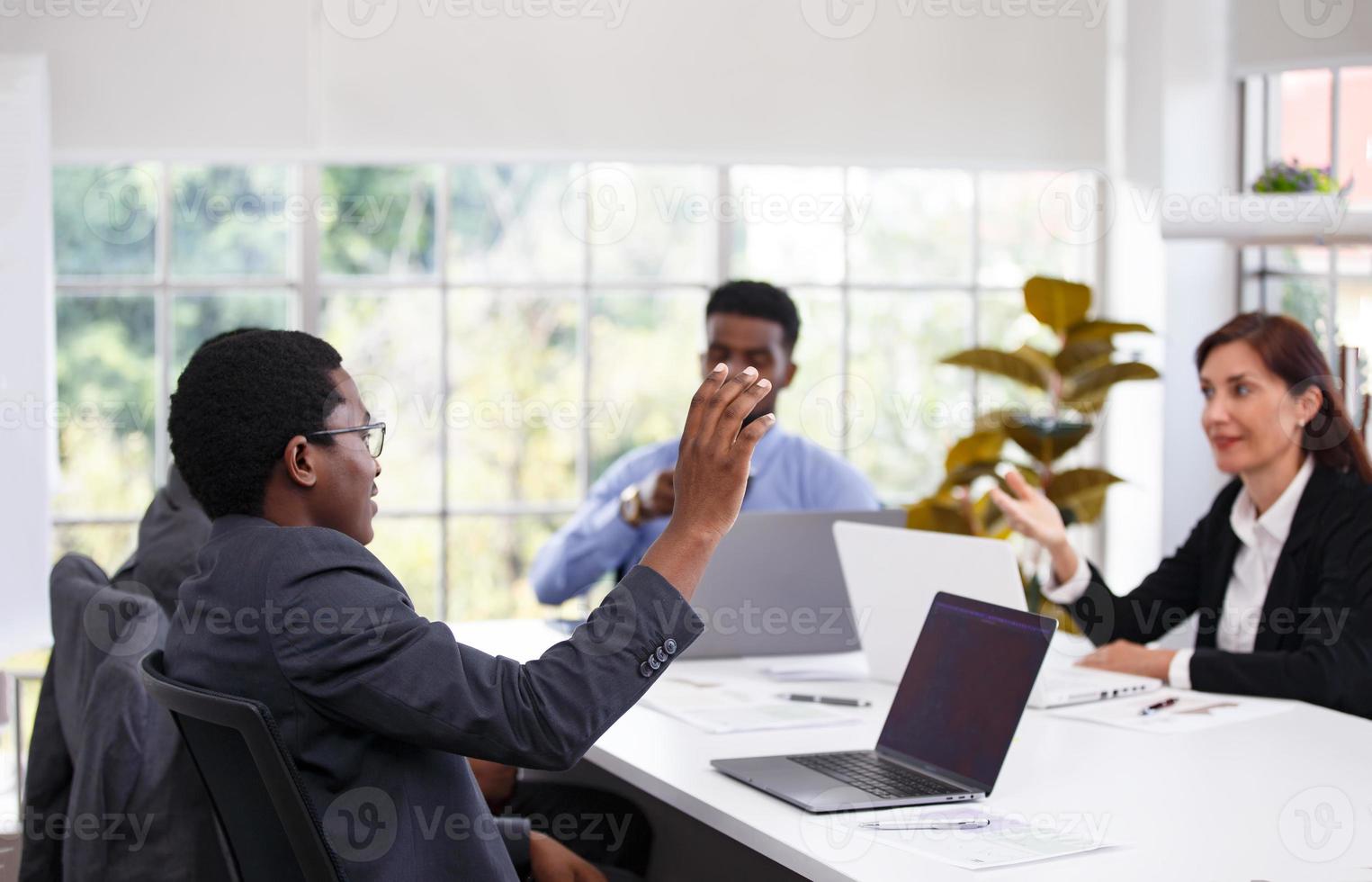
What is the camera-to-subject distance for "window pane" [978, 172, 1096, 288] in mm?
4902

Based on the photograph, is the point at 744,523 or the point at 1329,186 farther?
the point at 1329,186

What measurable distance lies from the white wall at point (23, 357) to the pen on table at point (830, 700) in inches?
93.5

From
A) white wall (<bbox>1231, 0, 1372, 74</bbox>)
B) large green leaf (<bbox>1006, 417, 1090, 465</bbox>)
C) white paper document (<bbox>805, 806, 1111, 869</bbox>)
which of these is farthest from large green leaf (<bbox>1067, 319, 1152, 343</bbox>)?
white paper document (<bbox>805, 806, 1111, 869</bbox>)

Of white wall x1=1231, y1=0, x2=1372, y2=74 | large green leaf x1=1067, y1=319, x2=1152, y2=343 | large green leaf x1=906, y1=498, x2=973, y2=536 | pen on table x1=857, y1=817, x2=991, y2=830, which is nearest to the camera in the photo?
pen on table x1=857, y1=817, x2=991, y2=830

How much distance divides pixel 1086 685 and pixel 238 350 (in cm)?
170

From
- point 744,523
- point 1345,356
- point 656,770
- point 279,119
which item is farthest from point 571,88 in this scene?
point 656,770

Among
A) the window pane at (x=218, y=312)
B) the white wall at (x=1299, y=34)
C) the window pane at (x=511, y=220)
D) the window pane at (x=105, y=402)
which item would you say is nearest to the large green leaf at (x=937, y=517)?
the window pane at (x=511, y=220)

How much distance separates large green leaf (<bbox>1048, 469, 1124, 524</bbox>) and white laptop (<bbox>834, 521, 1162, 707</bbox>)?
5.44ft

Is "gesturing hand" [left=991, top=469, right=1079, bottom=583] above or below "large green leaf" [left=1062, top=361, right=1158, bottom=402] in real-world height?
below

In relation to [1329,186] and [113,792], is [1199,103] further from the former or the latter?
[113,792]

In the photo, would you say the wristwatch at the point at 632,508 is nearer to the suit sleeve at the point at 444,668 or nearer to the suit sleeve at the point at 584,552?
the suit sleeve at the point at 584,552

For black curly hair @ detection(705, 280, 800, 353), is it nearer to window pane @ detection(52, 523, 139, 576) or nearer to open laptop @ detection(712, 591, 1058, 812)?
open laptop @ detection(712, 591, 1058, 812)

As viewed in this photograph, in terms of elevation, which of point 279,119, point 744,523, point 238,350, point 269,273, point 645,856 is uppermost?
point 279,119

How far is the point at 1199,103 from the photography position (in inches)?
177
